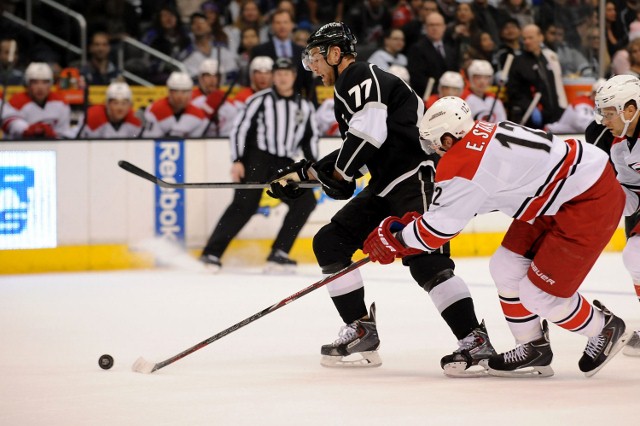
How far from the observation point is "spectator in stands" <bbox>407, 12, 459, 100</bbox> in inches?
387

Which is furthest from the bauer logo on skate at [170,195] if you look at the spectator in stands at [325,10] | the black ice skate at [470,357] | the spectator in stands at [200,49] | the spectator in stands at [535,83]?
the black ice skate at [470,357]

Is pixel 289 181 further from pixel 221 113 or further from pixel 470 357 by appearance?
pixel 221 113

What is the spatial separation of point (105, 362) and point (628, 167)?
7.76 ft

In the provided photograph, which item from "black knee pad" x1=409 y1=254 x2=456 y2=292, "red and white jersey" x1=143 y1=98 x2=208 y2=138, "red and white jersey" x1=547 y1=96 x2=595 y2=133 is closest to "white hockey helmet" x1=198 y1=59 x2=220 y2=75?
"red and white jersey" x1=143 y1=98 x2=208 y2=138

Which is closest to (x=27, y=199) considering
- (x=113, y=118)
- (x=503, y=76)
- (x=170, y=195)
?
(x=170, y=195)

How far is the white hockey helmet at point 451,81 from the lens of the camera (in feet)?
31.3

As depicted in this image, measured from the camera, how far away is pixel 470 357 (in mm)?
4484

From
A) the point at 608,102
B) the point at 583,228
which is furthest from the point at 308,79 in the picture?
the point at 583,228

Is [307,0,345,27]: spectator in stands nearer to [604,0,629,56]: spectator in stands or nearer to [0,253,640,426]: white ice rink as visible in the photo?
[604,0,629,56]: spectator in stands

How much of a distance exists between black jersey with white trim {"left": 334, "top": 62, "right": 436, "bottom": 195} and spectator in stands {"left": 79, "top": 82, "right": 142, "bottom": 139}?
418cm

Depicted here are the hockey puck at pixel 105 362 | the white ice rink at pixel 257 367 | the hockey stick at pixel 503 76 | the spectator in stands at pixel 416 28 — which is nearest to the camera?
the white ice rink at pixel 257 367

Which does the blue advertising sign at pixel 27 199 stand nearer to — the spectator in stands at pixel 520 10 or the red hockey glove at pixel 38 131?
the red hockey glove at pixel 38 131

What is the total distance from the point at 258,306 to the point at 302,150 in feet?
6.74

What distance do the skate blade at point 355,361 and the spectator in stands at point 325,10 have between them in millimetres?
6680
